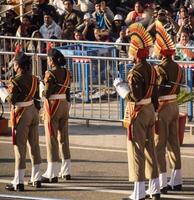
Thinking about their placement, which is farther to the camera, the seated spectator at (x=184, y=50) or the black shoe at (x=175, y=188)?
the seated spectator at (x=184, y=50)

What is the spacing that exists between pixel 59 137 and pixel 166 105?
1771mm

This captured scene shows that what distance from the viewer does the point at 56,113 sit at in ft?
48.8

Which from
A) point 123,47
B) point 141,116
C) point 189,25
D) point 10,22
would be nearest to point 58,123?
point 141,116

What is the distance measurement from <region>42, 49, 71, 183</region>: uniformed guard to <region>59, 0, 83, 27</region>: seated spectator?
940cm

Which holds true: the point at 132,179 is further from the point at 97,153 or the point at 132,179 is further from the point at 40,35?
the point at 40,35

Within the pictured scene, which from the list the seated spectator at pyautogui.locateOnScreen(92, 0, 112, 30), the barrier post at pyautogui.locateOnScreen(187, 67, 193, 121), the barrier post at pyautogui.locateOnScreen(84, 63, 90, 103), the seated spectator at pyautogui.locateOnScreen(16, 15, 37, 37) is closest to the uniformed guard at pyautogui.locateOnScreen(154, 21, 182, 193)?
the barrier post at pyautogui.locateOnScreen(187, 67, 193, 121)

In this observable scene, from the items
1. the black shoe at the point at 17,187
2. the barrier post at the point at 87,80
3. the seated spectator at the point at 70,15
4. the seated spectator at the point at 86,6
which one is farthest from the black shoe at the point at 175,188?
the seated spectator at the point at 86,6

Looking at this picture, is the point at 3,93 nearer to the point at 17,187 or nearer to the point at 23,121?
the point at 23,121

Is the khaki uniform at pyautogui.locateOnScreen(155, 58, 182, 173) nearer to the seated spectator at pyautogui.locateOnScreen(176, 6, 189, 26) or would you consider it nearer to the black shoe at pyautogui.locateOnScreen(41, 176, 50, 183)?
the black shoe at pyautogui.locateOnScreen(41, 176, 50, 183)

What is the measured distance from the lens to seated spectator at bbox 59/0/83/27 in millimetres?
24328

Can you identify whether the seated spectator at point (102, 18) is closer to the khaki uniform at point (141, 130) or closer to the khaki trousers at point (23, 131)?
the khaki trousers at point (23, 131)

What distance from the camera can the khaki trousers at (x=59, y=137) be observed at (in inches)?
→ 587

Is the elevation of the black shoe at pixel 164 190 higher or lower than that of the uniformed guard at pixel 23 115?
lower

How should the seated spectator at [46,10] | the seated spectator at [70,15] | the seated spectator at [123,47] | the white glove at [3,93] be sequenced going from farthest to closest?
1. the seated spectator at [46,10]
2. the seated spectator at [70,15]
3. the seated spectator at [123,47]
4. the white glove at [3,93]
